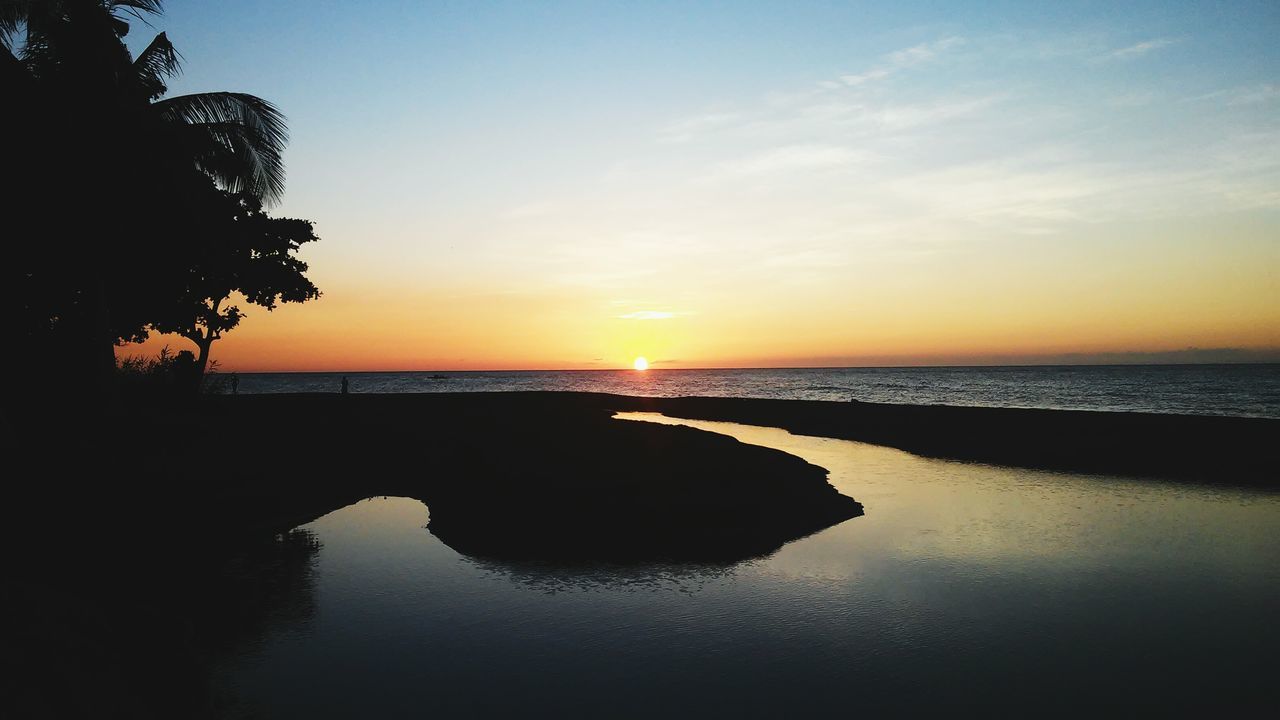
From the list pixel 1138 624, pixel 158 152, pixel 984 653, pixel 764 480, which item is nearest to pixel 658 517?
pixel 764 480

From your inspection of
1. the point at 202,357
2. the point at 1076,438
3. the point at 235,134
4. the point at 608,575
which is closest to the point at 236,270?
the point at 202,357

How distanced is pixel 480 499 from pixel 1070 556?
1504cm

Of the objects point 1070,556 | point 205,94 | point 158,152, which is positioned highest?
point 205,94

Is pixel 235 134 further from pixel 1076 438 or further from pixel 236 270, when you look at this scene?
pixel 1076 438

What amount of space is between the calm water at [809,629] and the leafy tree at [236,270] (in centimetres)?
1765

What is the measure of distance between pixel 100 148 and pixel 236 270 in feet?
51.0

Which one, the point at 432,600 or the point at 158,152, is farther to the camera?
the point at 158,152

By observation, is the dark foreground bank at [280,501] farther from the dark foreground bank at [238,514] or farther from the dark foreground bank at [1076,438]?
the dark foreground bank at [1076,438]

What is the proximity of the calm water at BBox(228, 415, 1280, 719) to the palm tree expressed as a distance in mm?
11449

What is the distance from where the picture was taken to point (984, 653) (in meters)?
10.3

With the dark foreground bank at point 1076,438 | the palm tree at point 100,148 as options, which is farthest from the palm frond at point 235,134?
the dark foreground bank at point 1076,438

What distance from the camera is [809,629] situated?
1118 cm

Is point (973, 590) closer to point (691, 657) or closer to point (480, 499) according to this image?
point (691, 657)

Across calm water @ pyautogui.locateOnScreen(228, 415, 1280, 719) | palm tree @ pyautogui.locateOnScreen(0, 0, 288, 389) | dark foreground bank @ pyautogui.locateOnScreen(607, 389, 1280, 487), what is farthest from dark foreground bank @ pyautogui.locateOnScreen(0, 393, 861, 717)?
dark foreground bank @ pyautogui.locateOnScreen(607, 389, 1280, 487)
